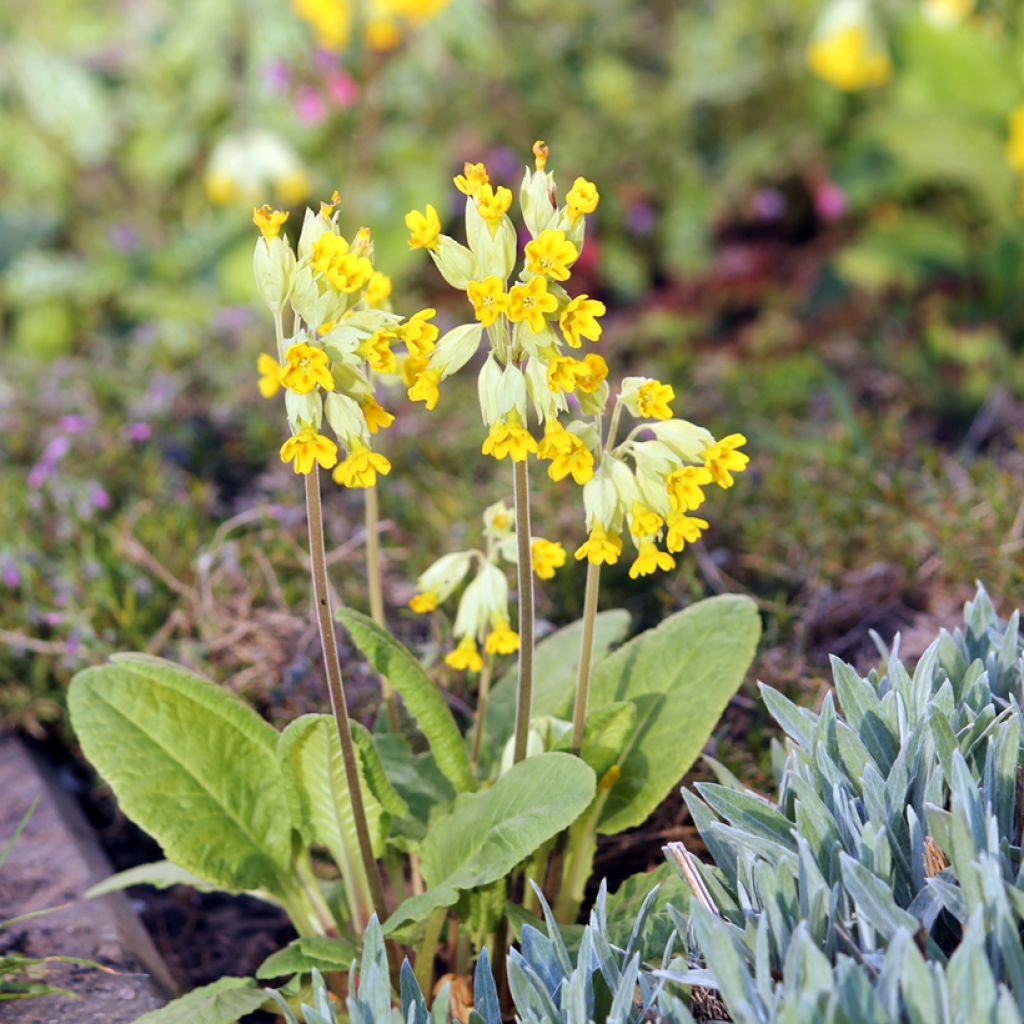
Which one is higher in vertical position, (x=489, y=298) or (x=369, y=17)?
(x=369, y=17)

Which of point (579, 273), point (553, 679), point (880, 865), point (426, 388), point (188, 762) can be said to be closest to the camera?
point (880, 865)

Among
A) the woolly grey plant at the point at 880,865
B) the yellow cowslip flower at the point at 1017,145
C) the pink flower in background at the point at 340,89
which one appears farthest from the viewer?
the pink flower in background at the point at 340,89

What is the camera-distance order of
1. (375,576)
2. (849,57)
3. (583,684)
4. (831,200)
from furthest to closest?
(831,200), (849,57), (375,576), (583,684)

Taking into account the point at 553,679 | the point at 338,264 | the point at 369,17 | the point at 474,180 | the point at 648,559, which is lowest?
the point at 553,679

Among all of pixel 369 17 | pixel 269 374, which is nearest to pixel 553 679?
pixel 269 374

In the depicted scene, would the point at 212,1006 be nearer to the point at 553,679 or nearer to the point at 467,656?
the point at 467,656

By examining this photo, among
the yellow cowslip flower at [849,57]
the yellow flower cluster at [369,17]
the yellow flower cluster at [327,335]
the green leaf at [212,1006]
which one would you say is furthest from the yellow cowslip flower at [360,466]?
the yellow cowslip flower at [849,57]

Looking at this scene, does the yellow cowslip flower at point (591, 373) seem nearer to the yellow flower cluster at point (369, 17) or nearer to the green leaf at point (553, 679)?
Answer: the green leaf at point (553, 679)

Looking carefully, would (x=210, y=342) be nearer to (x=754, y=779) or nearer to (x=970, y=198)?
(x=754, y=779)
